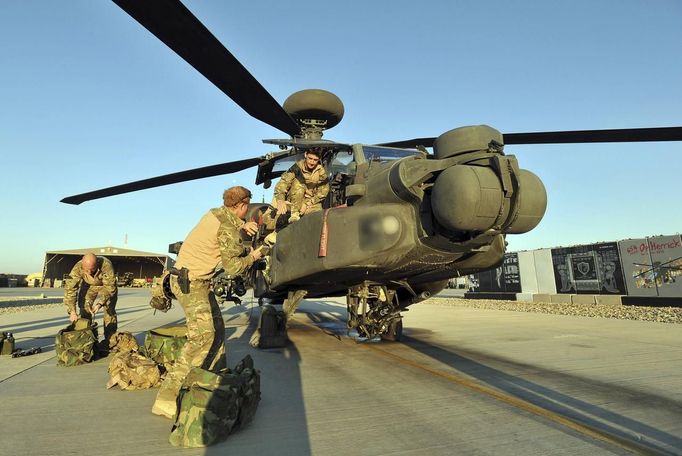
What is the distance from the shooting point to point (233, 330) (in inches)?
320

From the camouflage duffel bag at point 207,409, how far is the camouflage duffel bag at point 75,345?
3115 millimetres

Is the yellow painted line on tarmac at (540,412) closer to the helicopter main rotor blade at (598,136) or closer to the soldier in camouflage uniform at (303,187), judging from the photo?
the soldier in camouflage uniform at (303,187)

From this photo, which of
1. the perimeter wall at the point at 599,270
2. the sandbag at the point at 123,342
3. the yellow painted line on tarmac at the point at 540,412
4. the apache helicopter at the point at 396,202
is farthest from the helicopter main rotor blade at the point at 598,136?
the perimeter wall at the point at 599,270

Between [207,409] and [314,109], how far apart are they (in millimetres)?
4467

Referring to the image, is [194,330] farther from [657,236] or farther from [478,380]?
[657,236]

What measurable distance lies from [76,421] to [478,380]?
11.4 ft

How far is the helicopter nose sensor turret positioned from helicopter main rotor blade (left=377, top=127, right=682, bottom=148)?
2.53 metres

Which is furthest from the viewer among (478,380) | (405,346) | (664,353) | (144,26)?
(405,346)

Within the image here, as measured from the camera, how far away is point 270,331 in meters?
5.68

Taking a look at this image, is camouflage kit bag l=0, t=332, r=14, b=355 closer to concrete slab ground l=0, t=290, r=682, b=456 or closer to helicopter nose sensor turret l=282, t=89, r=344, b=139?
concrete slab ground l=0, t=290, r=682, b=456

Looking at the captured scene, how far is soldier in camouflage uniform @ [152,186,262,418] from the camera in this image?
3057 mm

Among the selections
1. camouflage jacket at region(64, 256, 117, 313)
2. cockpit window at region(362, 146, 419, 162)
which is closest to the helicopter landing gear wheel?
cockpit window at region(362, 146, 419, 162)

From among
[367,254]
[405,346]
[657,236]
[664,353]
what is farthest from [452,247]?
[657,236]

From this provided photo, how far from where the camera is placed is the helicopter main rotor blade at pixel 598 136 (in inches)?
144
